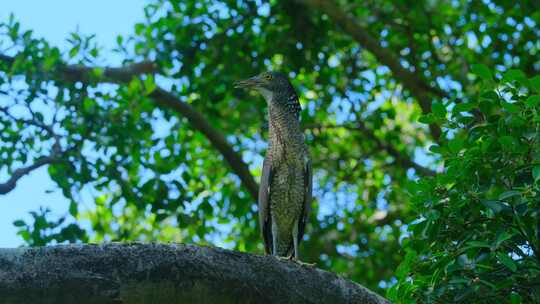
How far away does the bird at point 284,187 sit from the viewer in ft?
22.4

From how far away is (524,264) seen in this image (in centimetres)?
437

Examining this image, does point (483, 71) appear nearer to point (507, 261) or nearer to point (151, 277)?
point (507, 261)

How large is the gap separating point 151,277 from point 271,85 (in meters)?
3.73

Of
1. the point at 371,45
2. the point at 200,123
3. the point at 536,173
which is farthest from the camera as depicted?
the point at 371,45

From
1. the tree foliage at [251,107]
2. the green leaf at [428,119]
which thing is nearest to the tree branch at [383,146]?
the tree foliage at [251,107]

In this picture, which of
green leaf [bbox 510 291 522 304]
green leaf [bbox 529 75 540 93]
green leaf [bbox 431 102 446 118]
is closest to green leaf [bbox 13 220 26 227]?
green leaf [bbox 431 102 446 118]

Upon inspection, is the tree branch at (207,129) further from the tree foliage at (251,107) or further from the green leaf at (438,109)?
the green leaf at (438,109)

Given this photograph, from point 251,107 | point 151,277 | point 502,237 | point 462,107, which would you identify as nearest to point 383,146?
point 251,107

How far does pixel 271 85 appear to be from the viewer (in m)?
7.47

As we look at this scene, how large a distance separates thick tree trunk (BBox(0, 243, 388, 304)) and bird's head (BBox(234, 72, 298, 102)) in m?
3.16

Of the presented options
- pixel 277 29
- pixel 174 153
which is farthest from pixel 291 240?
pixel 277 29

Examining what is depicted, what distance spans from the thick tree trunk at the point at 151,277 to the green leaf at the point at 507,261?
772 mm

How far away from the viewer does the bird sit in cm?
683

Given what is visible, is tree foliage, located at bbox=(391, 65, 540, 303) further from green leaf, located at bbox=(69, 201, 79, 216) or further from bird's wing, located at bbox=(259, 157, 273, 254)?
green leaf, located at bbox=(69, 201, 79, 216)
